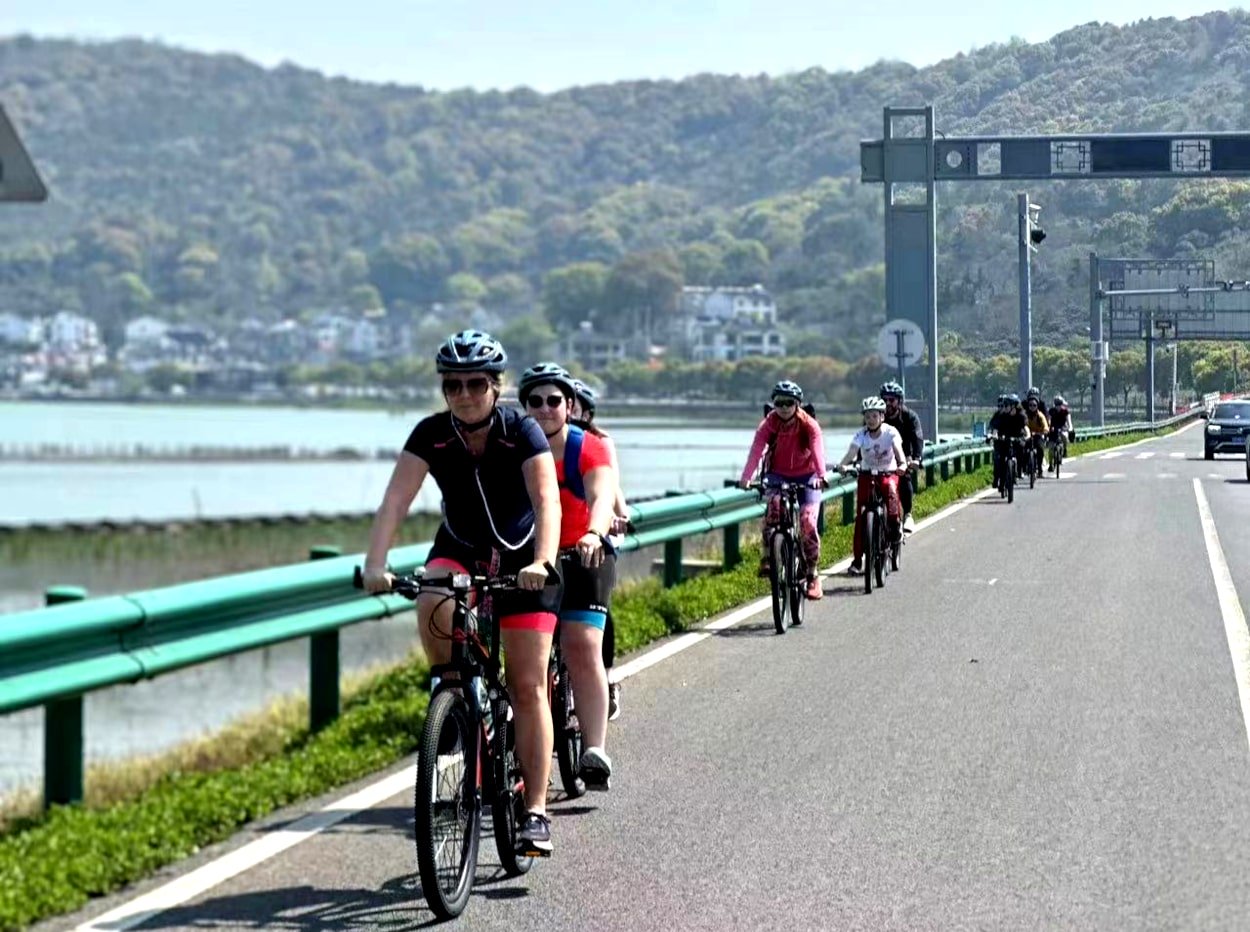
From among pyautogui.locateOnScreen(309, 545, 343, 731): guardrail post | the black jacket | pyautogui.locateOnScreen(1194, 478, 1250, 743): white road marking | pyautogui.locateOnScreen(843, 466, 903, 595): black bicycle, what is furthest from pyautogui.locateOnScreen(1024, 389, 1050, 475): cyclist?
pyautogui.locateOnScreen(309, 545, 343, 731): guardrail post

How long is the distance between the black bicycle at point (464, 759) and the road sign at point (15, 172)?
59.7 inches

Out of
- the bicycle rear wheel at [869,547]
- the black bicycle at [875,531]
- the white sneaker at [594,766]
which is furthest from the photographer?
the black bicycle at [875,531]

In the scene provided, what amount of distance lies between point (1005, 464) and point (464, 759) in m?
27.7

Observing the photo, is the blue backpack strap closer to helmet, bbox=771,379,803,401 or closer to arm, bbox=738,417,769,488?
arm, bbox=738,417,769,488

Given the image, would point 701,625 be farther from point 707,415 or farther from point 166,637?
point 707,415

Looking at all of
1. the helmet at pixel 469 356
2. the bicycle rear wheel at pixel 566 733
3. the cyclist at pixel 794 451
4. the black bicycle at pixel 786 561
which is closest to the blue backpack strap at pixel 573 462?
the bicycle rear wheel at pixel 566 733

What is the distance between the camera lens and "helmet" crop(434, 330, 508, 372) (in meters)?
6.79

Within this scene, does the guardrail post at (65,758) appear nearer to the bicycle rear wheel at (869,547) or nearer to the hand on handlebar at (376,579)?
the hand on handlebar at (376,579)

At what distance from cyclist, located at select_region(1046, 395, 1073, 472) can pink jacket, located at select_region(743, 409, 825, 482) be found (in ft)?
91.9

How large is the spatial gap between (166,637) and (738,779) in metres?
2.28

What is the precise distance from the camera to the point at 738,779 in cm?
895

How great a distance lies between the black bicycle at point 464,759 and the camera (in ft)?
20.9

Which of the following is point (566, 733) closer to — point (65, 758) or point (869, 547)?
point (65, 758)

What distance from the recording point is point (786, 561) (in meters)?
15.3
